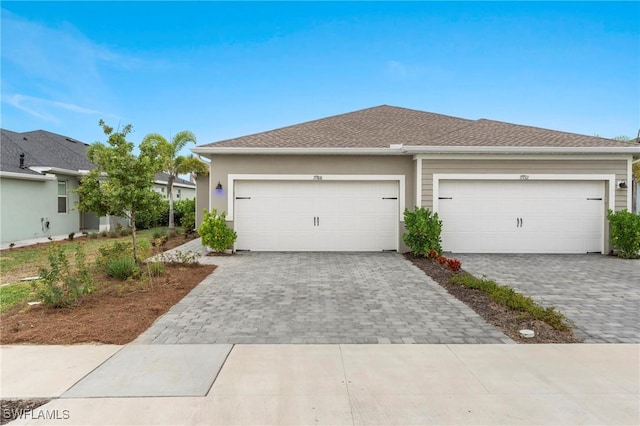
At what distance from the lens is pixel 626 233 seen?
9.57 m

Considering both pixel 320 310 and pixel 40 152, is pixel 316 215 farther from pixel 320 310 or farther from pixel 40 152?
pixel 40 152

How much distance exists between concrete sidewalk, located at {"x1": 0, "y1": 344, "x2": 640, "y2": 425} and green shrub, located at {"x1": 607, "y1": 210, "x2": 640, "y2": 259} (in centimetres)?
765

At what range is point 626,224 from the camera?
9.57 meters

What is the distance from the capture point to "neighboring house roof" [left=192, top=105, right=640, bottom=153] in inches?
402

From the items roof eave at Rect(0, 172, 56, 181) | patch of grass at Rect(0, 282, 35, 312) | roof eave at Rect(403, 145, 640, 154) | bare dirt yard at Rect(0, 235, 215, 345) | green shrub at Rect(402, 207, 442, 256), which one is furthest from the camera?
roof eave at Rect(0, 172, 56, 181)

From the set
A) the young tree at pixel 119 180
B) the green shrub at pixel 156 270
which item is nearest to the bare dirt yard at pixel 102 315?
the green shrub at pixel 156 270

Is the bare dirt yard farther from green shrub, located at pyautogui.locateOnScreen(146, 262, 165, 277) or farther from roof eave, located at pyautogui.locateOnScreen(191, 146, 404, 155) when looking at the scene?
roof eave, located at pyautogui.locateOnScreen(191, 146, 404, 155)

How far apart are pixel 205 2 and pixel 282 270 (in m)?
9.54

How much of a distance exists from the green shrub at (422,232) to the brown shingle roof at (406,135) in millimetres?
2229

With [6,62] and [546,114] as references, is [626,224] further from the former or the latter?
[6,62]

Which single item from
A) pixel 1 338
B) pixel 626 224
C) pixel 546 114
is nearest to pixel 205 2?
pixel 1 338

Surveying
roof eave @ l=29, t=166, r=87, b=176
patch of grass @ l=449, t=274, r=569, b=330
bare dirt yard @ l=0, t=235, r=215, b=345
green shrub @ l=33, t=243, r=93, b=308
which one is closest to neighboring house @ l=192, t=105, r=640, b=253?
patch of grass @ l=449, t=274, r=569, b=330

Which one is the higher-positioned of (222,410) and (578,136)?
(578,136)

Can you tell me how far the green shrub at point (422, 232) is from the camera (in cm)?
943
